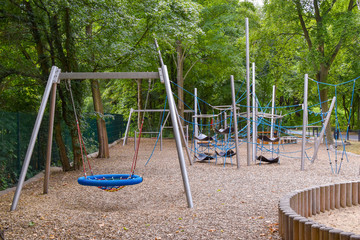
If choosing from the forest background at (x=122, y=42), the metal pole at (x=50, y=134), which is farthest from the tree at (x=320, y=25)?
the metal pole at (x=50, y=134)

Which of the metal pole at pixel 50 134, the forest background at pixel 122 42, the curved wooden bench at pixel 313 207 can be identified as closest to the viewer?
the curved wooden bench at pixel 313 207

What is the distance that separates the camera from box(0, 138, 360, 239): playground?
4574 mm

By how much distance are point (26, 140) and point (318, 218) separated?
22.3ft

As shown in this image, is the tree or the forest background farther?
the tree

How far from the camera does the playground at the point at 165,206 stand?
4574 millimetres

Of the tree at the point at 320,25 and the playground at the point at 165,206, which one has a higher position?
the tree at the point at 320,25

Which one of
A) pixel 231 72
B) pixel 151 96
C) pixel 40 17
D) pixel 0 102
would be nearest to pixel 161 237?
pixel 40 17

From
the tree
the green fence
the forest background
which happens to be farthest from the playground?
the tree

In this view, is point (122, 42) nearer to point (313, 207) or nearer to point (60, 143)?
point (60, 143)

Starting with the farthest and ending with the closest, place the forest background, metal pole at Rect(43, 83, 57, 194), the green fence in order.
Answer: the forest background → the green fence → metal pole at Rect(43, 83, 57, 194)

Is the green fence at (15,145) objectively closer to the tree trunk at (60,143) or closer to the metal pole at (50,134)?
→ the tree trunk at (60,143)

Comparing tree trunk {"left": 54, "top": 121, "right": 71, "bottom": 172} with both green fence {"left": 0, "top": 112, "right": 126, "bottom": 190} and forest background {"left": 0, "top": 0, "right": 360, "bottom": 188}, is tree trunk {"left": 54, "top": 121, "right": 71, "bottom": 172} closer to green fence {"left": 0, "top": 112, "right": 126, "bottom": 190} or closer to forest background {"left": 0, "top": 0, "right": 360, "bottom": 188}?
forest background {"left": 0, "top": 0, "right": 360, "bottom": 188}

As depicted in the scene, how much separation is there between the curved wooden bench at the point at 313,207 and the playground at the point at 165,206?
0.32 metres

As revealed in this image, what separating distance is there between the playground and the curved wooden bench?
1.05ft
